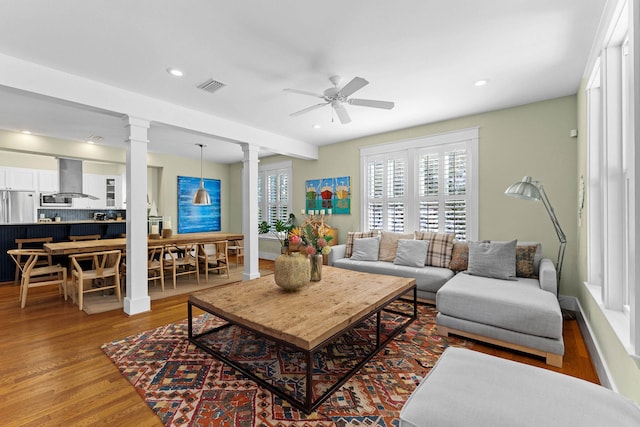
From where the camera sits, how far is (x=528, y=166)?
3785mm

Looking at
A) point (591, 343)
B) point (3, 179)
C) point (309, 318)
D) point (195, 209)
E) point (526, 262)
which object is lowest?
point (591, 343)

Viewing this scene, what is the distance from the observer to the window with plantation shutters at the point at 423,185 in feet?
14.0

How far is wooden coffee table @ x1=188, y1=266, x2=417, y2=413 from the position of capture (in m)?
1.70

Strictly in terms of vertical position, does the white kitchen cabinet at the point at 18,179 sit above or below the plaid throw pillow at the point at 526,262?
above

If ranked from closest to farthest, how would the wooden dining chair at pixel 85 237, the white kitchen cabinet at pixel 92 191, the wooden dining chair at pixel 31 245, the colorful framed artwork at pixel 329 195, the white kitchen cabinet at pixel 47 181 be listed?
the wooden dining chair at pixel 31 245, the wooden dining chair at pixel 85 237, the colorful framed artwork at pixel 329 195, the white kitchen cabinet at pixel 47 181, the white kitchen cabinet at pixel 92 191

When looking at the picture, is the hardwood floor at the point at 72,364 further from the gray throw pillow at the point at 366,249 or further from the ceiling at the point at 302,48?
the ceiling at the point at 302,48

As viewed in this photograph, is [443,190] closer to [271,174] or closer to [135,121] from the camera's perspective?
[271,174]

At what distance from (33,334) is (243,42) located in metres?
3.38

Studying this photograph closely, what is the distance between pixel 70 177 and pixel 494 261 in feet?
25.5

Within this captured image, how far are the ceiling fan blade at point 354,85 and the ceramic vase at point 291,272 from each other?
5.25ft

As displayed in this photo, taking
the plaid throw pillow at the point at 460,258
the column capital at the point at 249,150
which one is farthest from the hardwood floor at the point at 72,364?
the column capital at the point at 249,150

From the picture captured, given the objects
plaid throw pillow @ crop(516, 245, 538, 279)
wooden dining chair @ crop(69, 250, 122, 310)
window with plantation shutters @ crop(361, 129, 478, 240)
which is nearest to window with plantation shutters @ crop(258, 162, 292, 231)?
window with plantation shutters @ crop(361, 129, 478, 240)

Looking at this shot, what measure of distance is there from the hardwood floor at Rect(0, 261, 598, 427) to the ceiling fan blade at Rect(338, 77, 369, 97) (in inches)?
99.3

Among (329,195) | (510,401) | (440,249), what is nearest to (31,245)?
(329,195)
